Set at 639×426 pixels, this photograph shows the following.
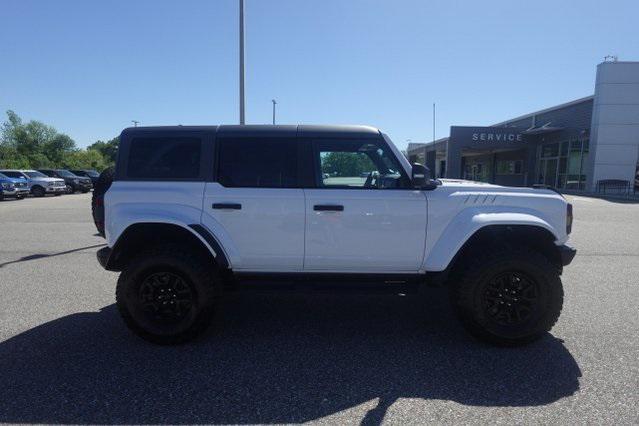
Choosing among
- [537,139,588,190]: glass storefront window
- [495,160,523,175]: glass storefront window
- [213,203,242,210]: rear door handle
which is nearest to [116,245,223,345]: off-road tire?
[213,203,242,210]: rear door handle

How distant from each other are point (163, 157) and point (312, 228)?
62.9 inches

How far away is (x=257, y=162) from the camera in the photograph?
3.92m

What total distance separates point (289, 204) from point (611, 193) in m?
28.7

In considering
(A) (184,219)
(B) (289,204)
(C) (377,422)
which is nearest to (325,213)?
(B) (289,204)

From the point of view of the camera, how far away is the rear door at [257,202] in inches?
149

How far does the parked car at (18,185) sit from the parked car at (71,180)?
512 cm

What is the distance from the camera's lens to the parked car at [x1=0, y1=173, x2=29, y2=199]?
2150cm

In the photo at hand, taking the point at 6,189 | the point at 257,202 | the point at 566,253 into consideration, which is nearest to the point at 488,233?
the point at 566,253

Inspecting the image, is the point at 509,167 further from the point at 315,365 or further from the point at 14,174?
the point at 315,365

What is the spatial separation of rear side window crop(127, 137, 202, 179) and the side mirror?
201 centimetres

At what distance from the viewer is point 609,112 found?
25.5m

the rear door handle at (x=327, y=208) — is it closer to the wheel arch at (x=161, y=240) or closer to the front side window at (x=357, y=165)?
the front side window at (x=357, y=165)

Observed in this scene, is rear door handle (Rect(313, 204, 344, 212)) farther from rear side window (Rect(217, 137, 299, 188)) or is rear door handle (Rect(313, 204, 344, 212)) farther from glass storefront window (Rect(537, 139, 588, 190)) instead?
glass storefront window (Rect(537, 139, 588, 190))

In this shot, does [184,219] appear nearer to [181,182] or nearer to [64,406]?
[181,182]
